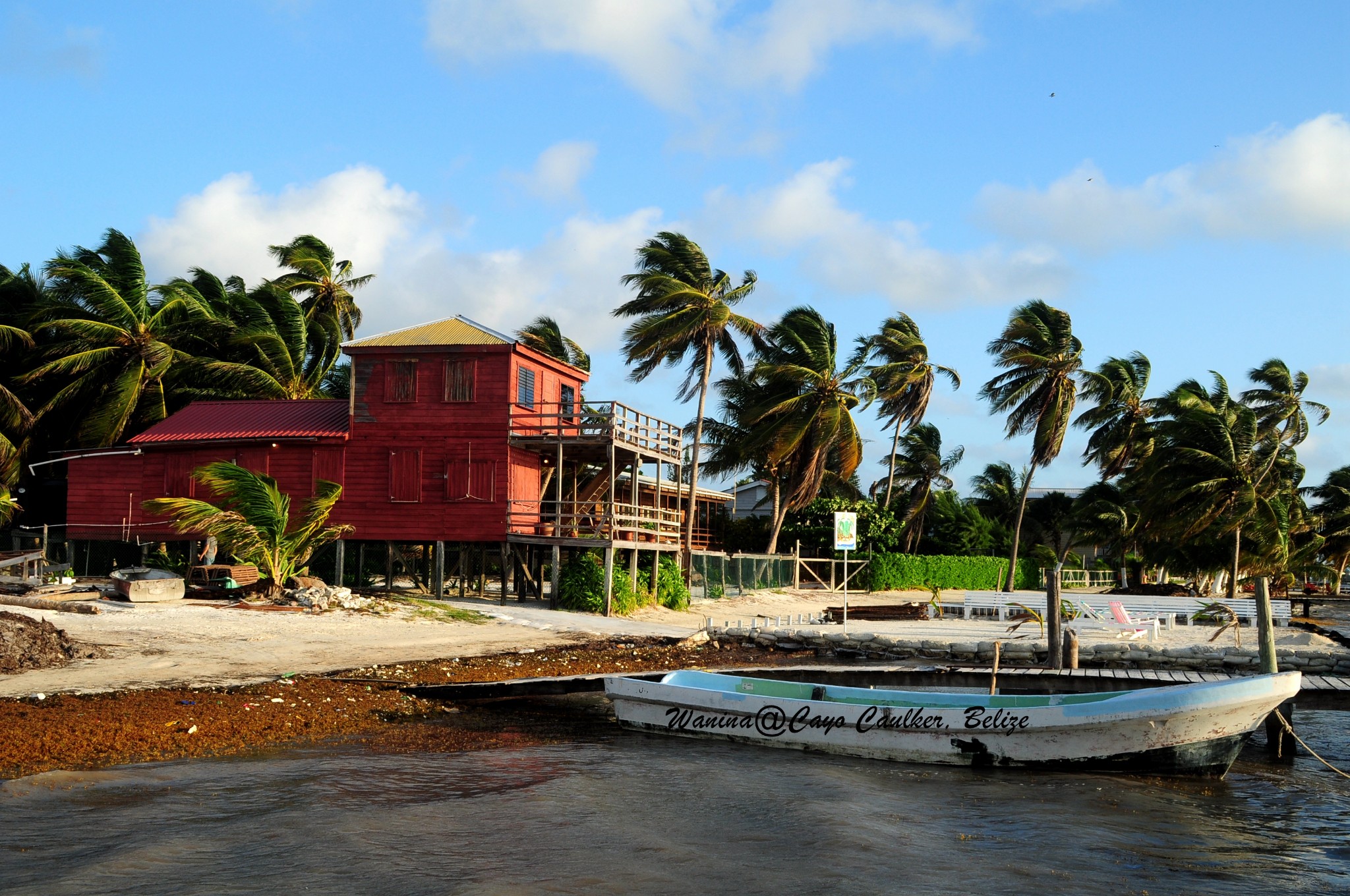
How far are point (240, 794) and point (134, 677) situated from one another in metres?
6.18

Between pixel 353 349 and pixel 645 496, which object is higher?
pixel 353 349

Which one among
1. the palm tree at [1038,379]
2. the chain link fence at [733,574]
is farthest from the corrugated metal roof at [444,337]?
→ the palm tree at [1038,379]

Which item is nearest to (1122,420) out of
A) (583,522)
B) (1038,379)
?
(1038,379)

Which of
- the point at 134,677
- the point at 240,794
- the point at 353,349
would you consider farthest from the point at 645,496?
the point at 240,794

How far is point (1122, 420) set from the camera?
54000mm

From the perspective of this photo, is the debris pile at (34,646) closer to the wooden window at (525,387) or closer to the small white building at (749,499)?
the wooden window at (525,387)

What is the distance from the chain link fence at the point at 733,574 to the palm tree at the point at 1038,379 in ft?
36.8

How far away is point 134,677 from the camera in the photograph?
15367mm

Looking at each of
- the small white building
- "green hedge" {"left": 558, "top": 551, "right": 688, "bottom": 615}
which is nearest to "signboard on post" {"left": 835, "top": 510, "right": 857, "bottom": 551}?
"green hedge" {"left": 558, "top": 551, "right": 688, "bottom": 615}

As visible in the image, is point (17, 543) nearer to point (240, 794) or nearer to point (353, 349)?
point (353, 349)

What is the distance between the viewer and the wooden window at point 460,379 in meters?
30.0

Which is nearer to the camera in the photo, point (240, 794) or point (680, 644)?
point (240, 794)

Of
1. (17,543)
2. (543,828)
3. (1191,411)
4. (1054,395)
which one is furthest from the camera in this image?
(1054,395)

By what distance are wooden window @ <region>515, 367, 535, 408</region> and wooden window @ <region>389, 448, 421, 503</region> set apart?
3.11 m
